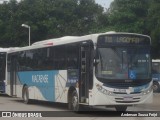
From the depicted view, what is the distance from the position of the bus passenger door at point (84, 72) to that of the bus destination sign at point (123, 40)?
71 cm

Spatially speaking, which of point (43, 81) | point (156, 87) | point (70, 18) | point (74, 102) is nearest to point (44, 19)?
point (70, 18)

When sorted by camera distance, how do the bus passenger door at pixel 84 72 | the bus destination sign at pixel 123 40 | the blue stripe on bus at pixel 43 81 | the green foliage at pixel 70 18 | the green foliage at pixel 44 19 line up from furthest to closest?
the green foliage at pixel 44 19 < the green foliage at pixel 70 18 < the blue stripe on bus at pixel 43 81 < the bus passenger door at pixel 84 72 < the bus destination sign at pixel 123 40

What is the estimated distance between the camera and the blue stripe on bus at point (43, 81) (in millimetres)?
23303

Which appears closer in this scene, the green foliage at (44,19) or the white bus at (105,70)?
the white bus at (105,70)

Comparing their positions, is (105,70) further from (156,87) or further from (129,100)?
(156,87)

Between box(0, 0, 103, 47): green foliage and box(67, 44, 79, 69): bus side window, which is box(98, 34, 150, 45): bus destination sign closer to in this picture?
box(67, 44, 79, 69): bus side window

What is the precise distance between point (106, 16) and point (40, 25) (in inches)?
353

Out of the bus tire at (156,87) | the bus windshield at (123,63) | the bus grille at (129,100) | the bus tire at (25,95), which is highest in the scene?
the bus windshield at (123,63)

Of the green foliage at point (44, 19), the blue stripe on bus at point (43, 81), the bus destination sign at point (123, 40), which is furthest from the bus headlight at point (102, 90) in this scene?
the green foliage at point (44, 19)

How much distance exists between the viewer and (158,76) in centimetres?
4388

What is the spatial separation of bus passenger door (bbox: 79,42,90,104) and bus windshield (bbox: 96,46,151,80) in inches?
28.0

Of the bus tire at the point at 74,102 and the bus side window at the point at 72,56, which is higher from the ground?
the bus side window at the point at 72,56

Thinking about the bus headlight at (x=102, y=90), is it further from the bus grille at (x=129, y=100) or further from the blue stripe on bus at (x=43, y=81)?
the blue stripe on bus at (x=43, y=81)

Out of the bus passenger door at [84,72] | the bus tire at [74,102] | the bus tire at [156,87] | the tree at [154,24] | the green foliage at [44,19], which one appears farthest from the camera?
the green foliage at [44,19]
